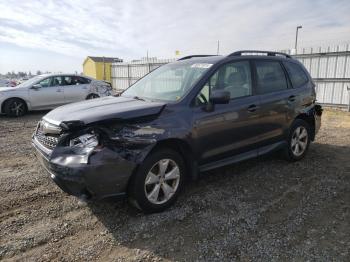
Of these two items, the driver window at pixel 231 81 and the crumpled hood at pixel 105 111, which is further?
the driver window at pixel 231 81

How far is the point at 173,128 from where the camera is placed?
340 cm

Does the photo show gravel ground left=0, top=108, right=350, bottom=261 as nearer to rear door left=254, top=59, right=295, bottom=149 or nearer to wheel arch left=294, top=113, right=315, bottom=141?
rear door left=254, top=59, right=295, bottom=149

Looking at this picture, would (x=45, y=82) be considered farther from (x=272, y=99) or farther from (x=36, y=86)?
→ (x=272, y=99)

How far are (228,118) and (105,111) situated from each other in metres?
1.62

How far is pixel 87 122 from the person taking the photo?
9.99ft

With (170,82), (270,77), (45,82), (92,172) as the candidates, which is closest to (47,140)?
(92,172)

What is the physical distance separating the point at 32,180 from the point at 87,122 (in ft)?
6.69

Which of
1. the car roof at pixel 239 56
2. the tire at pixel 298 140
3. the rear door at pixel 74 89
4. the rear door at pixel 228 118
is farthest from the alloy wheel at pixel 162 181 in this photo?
the rear door at pixel 74 89

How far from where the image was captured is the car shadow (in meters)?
2.91

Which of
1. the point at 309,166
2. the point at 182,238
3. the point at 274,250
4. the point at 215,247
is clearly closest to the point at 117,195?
the point at 182,238

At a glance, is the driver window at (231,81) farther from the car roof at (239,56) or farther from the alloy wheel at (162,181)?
the alloy wheel at (162,181)

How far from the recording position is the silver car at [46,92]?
402 inches

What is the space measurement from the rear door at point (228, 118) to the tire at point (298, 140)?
3.24ft

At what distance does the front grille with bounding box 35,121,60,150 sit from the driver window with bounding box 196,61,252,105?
5.57 ft
